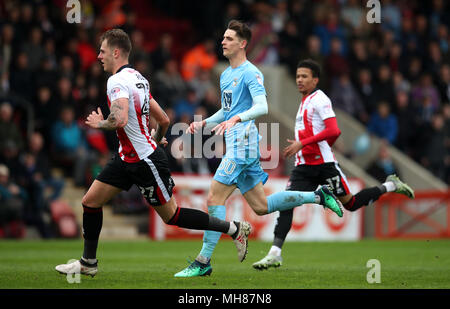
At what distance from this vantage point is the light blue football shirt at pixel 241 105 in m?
9.34

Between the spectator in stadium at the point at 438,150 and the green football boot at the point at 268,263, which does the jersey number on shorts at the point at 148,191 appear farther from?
the spectator in stadium at the point at 438,150

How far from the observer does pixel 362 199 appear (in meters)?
11.1

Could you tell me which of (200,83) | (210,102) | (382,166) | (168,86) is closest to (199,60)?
(200,83)

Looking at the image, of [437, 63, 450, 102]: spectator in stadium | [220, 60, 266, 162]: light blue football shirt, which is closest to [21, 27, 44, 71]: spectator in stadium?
[220, 60, 266, 162]: light blue football shirt

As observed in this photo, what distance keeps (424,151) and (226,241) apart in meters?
7.11

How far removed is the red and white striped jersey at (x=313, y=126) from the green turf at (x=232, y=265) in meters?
1.40

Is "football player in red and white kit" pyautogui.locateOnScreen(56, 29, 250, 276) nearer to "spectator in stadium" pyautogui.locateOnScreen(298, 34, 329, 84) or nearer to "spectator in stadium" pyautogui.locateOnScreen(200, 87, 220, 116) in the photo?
"spectator in stadium" pyautogui.locateOnScreen(200, 87, 220, 116)

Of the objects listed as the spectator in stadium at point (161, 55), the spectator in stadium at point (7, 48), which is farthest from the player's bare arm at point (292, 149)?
the spectator in stadium at point (161, 55)

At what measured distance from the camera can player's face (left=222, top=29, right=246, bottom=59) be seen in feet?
31.1

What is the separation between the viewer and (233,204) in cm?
1855

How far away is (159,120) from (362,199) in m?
3.42
